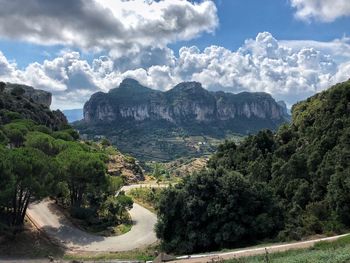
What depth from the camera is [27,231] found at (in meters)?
39.5

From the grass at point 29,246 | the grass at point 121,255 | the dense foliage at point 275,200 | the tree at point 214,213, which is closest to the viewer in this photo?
the dense foliage at point 275,200

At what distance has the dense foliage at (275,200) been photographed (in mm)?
33219

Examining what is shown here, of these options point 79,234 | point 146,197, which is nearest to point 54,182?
point 79,234

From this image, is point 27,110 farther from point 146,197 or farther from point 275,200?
point 275,200

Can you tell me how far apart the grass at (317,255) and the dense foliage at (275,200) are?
7061 millimetres

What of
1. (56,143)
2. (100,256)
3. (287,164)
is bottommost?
(100,256)

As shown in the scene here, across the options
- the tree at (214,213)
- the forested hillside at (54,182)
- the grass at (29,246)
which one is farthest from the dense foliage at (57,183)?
the tree at (214,213)

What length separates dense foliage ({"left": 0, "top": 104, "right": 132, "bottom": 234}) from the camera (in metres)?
36.2

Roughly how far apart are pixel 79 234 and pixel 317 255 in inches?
1077

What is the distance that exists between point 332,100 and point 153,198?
27.5 meters

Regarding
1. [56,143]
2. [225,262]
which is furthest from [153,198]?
[225,262]

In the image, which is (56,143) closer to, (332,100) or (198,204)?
(198,204)

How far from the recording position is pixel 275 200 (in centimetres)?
3681

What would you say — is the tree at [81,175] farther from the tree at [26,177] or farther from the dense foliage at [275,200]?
the dense foliage at [275,200]
